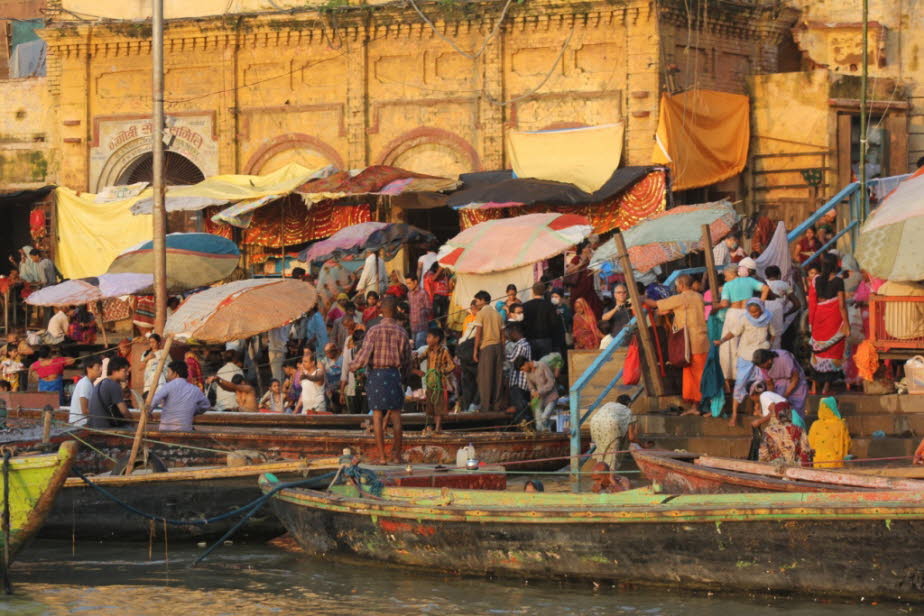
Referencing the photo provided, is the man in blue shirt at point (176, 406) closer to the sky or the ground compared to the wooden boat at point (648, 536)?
closer to the sky

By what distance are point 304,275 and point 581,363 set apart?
6553 millimetres

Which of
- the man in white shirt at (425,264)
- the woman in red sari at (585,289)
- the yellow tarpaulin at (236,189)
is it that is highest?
the yellow tarpaulin at (236,189)

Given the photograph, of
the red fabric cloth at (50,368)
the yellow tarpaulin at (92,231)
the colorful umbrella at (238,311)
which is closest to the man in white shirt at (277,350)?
the red fabric cloth at (50,368)

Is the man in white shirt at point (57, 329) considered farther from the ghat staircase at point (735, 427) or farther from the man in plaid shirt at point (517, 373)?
the ghat staircase at point (735, 427)

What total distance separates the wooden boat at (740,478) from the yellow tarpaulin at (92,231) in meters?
15.6

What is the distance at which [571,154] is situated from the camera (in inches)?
973

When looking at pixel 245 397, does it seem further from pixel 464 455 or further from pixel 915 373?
pixel 915 373

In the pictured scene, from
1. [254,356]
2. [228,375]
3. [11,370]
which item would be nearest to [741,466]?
[228,375]

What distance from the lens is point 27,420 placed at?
18.6 meters

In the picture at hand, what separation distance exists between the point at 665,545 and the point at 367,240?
11.9 metres

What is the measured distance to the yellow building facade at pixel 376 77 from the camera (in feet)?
Answer: 82.5

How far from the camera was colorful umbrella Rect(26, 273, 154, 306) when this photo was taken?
76.6 feet

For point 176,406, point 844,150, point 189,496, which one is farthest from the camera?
point 844,150

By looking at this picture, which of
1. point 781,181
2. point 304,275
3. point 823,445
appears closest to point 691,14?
point 781,181
